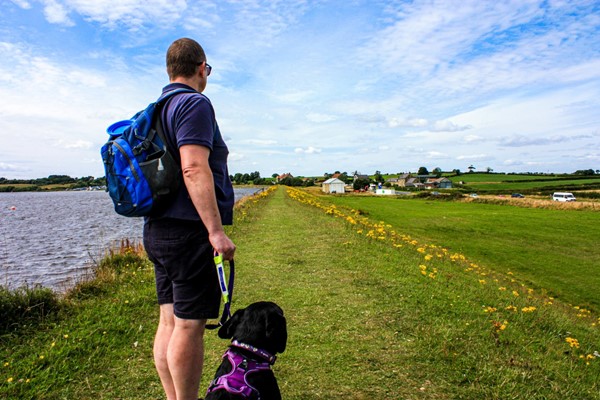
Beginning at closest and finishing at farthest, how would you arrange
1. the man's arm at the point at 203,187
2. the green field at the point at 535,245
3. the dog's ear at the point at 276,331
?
the man's arm at the point at 203,187, the dog's ear at the point at 276,331, the green field at the point at 535,245

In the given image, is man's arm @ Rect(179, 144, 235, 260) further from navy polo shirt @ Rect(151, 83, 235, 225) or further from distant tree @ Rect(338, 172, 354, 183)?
distant tree @ Rect(338, 172, 354, 183)

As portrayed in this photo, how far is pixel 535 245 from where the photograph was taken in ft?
61.5

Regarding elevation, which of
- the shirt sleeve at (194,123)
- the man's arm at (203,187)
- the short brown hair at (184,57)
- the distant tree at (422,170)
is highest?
the distant tree at (422,170)

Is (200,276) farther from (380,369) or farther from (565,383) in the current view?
(565,383)

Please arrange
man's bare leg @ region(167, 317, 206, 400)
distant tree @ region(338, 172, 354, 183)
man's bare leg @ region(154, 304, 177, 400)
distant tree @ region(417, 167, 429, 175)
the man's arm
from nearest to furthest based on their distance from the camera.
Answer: the man's arm
man's bare leg @ region(167, 317, 206, 400)
man's bare leg @ region(154, 304, 177, 400)
distant tree @ region(338, 172, 354, 183)
distant tree @ region(417, 167, 429, 175)

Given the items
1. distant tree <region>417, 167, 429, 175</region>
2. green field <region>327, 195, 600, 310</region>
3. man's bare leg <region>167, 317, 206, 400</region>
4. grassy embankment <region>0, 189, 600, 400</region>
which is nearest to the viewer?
man's bare leg <region>167, 317, 206, 400</region>

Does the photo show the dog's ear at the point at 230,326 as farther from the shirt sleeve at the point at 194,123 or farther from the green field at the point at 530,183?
the green field at the point at 530,183

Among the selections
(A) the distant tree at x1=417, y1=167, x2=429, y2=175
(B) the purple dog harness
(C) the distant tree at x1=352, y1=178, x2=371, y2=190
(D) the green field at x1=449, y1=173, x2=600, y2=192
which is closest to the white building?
(C) the distant tree at x1=352, y1=178, x2=371, y2=190

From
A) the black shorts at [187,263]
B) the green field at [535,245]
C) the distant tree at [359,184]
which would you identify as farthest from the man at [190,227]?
the distant tree at [359,184]

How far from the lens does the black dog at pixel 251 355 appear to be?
2.31 metres

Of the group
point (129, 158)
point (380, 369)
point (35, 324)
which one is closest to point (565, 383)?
point (380, 369)

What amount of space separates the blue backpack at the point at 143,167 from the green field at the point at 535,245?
38.4ft

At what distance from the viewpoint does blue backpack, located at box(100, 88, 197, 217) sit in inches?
92.2

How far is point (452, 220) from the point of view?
92.9 ft
